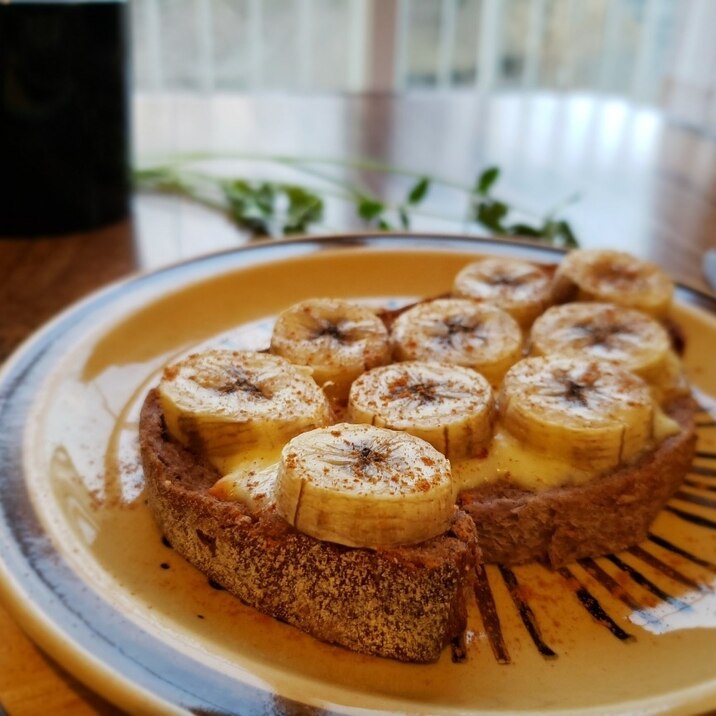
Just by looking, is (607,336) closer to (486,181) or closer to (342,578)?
(342,578)

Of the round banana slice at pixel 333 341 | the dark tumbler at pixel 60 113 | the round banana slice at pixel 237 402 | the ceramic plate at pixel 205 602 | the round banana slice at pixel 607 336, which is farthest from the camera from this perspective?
the dark tumbler at pixel 60 113

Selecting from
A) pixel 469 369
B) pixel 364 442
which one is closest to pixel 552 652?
pixel 364 442

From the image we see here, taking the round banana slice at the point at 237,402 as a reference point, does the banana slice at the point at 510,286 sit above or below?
above

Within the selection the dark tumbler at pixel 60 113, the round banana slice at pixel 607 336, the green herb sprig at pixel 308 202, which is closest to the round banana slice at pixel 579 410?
the round banana slice at pixel 607 336

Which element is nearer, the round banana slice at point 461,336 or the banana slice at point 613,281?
the round banana slice at point 461,336

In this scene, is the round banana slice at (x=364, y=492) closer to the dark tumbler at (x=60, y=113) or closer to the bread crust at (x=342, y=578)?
the bread crust at (x=342, y=578)
